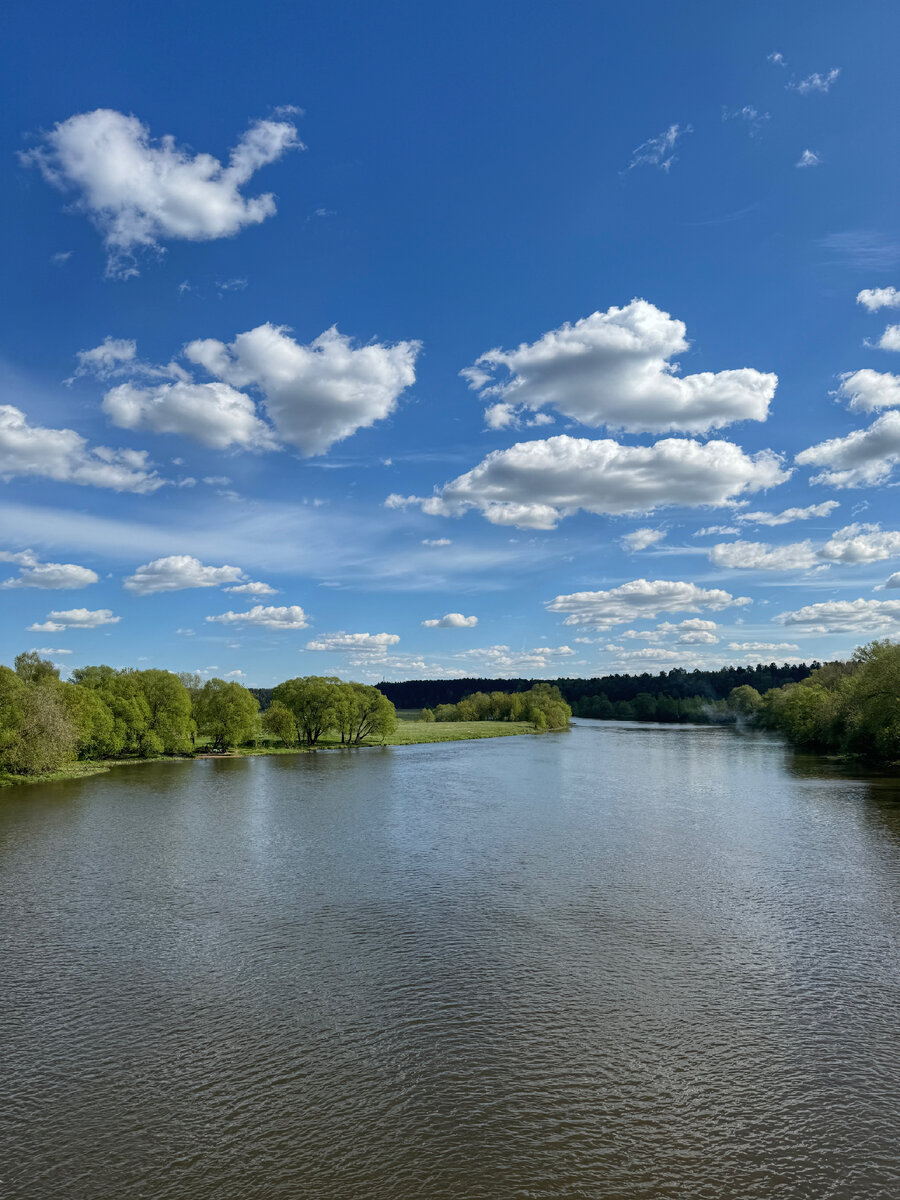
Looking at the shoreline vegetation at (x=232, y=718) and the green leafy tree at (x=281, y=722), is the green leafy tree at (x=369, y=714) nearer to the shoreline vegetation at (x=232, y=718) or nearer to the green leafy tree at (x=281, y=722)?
the shoreline vegetation at (x=232, y=718)

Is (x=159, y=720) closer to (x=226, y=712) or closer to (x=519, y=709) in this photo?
(x=226, y=712)

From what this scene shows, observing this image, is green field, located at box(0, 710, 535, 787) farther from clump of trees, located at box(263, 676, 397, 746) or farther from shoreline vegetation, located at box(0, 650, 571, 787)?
clump of trees, located at box(263, 676, 397, 746)

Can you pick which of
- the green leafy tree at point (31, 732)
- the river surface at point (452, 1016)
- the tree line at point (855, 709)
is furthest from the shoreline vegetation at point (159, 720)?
the tree line at point (855, 709)

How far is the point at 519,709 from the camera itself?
165000 millimetres

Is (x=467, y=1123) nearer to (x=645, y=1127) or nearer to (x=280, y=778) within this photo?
(x=645, y=1127)

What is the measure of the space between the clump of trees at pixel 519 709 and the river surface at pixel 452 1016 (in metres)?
119

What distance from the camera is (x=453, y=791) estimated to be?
2265 inches

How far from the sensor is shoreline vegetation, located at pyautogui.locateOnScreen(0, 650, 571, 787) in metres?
64.1

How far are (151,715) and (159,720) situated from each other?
118cm

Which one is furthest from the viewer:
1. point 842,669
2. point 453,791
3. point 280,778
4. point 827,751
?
point 842,669

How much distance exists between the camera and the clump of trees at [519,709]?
157 m

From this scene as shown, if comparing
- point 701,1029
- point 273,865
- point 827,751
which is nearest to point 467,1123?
point 701,1029

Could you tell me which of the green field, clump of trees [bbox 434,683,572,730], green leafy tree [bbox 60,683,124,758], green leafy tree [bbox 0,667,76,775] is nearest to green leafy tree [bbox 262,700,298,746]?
the green field

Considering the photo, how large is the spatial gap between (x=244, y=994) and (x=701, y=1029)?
1123 centimetres
